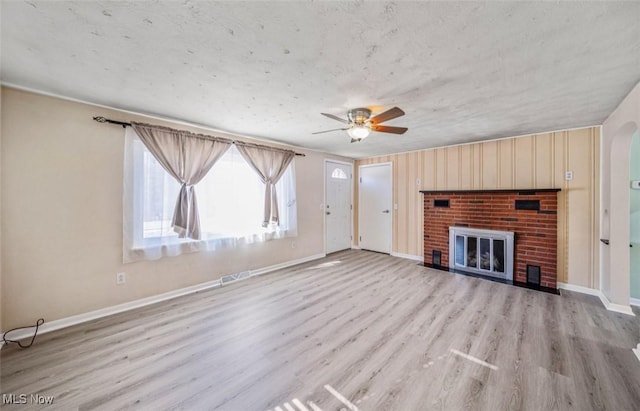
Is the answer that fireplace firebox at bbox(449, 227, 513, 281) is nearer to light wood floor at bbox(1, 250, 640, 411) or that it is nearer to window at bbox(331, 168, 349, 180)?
light wood floor at bbox(1, 250, 640, 411)

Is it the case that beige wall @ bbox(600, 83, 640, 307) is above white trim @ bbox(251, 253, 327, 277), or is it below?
above

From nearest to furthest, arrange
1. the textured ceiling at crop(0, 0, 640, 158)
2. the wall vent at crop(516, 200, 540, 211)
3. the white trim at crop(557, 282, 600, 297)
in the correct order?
the textured ceiling at crop(0, 0, 640, 158) < the white trim at crop(557, 282, 600, 297) < the wall vent at crop(516, 200, 540, 211)

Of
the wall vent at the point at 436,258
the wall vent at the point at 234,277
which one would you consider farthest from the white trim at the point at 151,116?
the wall vent at the point at 436,258

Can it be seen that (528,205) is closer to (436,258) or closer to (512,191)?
(512,191)

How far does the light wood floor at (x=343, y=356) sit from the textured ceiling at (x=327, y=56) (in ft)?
7.52

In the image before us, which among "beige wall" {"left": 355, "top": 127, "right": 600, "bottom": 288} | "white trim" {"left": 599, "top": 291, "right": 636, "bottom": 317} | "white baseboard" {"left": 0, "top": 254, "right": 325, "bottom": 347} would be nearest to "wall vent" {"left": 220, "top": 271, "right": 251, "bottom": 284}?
"white baseboard" {"left": 0, "top": 254, "right": 325, "bottom": 347}

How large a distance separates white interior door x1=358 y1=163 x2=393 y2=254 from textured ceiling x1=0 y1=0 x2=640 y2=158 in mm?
2699

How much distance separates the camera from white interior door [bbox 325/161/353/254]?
5262 millimetres

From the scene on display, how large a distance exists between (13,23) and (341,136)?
320 cm

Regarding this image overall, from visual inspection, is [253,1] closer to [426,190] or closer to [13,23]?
[13,23]

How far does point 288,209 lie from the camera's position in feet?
14.3

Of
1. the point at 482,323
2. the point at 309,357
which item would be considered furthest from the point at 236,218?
the point at 482,323

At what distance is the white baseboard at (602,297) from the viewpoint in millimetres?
2633

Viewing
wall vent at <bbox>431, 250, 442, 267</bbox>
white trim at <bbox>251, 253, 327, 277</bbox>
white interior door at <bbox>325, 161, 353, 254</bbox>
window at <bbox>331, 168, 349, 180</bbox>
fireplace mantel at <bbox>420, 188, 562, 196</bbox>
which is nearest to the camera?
fireplace mantel at <bbox>420, 188, 562, 196</bbox>
